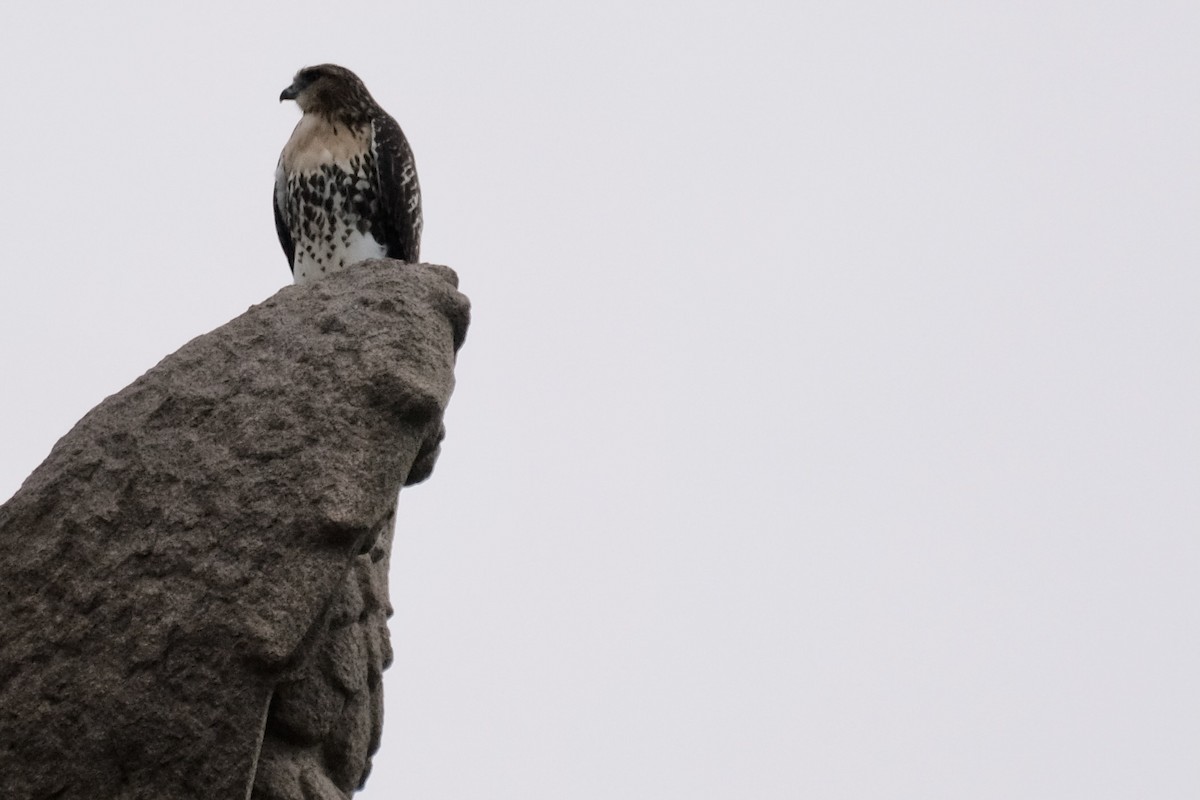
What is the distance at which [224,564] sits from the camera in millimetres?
5270

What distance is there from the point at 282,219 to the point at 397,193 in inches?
37.6

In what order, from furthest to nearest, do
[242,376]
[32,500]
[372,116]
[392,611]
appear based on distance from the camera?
[372,116] → [392,611] → [242,376] → [32,500]

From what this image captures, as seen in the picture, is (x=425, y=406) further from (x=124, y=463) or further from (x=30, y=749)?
(x=30, y=749)

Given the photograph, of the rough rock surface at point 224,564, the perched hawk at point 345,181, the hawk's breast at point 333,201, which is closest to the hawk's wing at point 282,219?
the perched hawk at point 345,181

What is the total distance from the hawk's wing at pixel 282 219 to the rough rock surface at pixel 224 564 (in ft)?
8.54

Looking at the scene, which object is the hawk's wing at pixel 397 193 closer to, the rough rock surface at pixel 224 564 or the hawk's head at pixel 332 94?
the hawk's head at pixel 332 94

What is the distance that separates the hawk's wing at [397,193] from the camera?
8.30 meters

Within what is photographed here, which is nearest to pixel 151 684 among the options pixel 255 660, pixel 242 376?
pixel 255 660

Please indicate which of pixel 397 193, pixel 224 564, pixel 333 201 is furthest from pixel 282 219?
pixel 224 564

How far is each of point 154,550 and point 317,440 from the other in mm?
652

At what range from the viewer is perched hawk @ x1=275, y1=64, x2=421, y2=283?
8.30m

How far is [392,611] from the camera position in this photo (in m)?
6.39

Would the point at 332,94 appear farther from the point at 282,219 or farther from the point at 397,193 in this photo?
the point at 282,219

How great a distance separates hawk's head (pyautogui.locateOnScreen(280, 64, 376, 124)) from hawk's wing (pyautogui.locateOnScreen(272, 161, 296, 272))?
37cm
